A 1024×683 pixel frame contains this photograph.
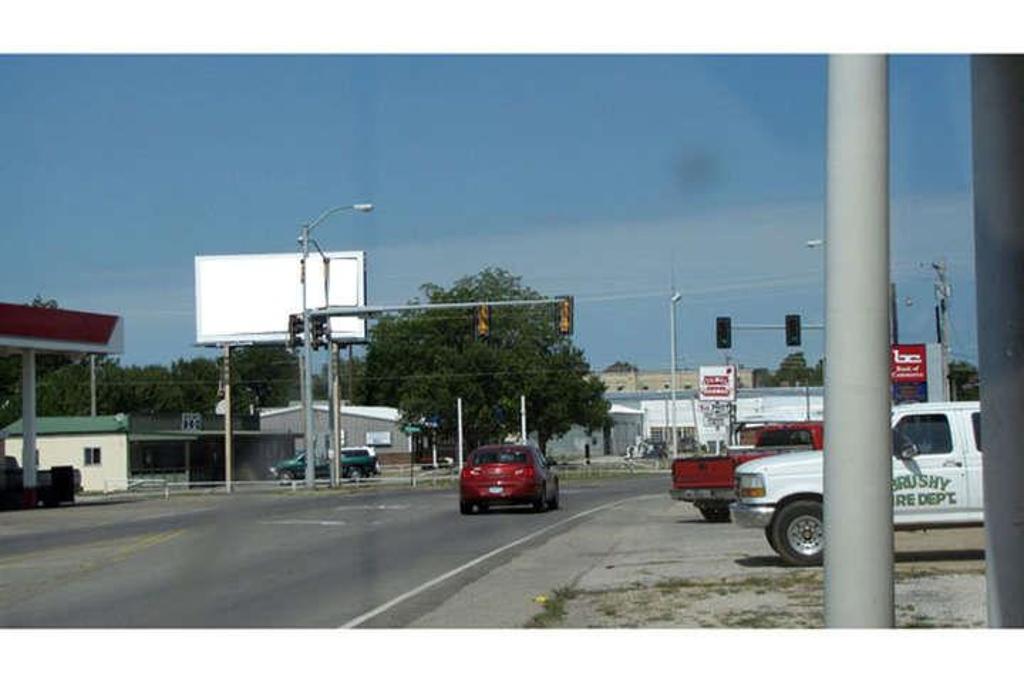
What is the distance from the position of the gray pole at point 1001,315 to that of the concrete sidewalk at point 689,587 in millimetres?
1471

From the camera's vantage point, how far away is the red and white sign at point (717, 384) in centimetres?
4022

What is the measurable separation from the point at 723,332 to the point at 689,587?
23.2 metres

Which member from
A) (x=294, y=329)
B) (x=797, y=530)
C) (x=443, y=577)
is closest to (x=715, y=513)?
(x=797, y=530)

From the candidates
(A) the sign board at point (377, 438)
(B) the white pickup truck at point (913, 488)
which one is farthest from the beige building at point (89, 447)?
(B) the white pickup truck at point (913, 488)

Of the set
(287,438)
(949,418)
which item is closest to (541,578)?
(949,418)

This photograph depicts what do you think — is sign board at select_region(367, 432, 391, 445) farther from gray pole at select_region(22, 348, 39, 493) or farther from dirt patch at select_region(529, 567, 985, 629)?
dirt patch at select_region(529, 567, 985, 629)

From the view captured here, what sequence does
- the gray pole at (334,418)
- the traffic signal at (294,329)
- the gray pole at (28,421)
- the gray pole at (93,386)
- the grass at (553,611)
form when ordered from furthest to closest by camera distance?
1. the gray pole at (93,386)
2. the gray pole at (334,418)
3. the traffic signal at (294,329)
4. the gray pole at (28,421)
5. the grass at (553,611)

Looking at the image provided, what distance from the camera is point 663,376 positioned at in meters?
162

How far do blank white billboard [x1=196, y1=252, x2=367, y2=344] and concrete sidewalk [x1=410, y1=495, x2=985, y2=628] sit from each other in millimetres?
32403

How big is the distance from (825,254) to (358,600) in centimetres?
779

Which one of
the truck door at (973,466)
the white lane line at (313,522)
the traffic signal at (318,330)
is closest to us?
the truck door at (973,466)

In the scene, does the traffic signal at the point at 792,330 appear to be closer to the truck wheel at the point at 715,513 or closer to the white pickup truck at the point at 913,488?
the truck wheel at the point at 715,513

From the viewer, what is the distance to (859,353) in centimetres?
830

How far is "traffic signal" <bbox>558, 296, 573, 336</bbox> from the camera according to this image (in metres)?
38.1
